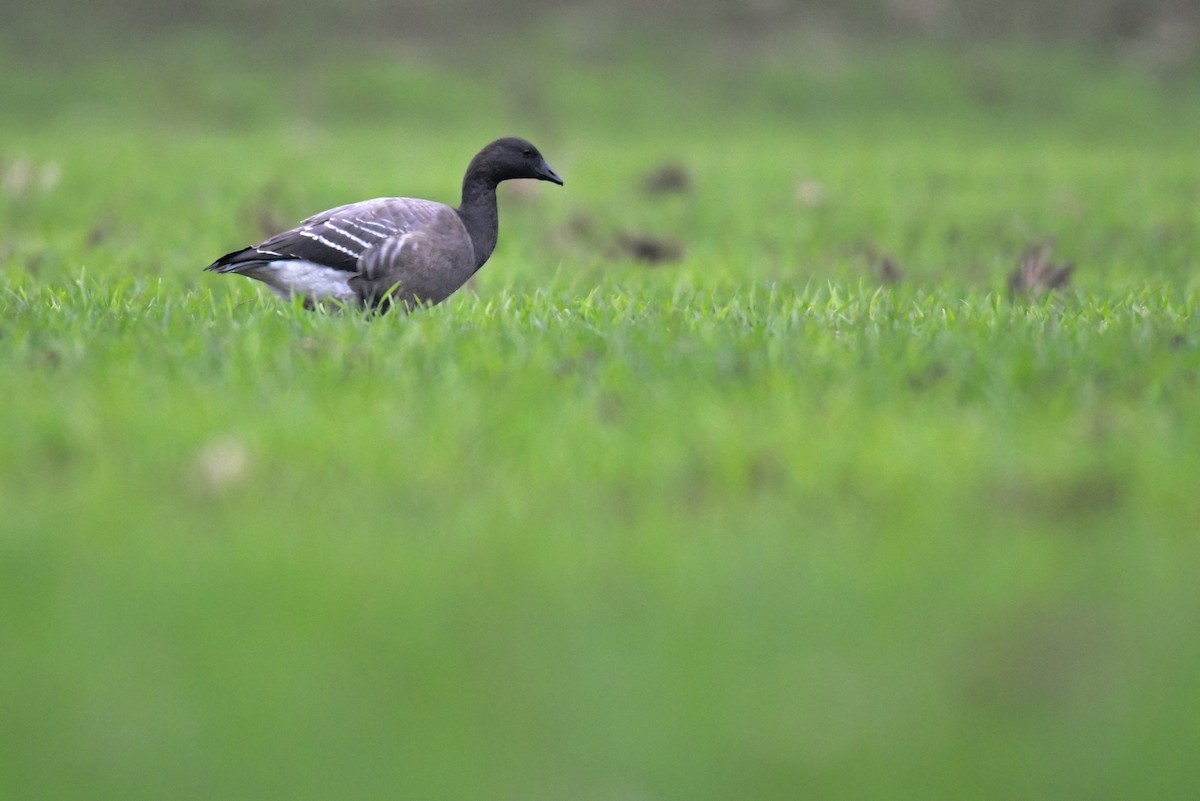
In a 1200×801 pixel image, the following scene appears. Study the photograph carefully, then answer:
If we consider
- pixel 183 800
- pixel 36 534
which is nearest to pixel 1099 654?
pixel 183 800

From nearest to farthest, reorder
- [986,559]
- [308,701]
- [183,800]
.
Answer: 1. [183,800]
2. [308,701]
3. [986,559]

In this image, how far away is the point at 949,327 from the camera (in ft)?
19.3

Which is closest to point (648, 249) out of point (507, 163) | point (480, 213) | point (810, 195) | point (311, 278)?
point (507, 163)

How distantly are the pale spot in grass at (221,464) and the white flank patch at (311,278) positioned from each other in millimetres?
2376

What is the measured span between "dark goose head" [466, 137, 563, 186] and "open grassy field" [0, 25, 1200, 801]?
0.64 metres

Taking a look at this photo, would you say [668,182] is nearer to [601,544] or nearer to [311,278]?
[311,278]

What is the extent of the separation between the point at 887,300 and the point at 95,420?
3.85 m

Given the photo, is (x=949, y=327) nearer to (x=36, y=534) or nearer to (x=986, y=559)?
(x=986, y=559)

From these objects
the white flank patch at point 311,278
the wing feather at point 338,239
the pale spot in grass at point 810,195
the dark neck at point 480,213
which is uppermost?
the pale spot in grass at point 810,195

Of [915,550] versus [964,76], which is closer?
[915,550]

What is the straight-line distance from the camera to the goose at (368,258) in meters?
6.41

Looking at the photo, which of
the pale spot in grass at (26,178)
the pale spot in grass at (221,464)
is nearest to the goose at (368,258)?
the pale spot in grass at (221,464)

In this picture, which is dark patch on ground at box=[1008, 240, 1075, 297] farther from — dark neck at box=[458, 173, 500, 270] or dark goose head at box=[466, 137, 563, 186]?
dark neck at box=[458, 173, 500, 270]

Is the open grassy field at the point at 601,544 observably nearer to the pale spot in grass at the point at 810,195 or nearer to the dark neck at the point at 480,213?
the dark neck at the point at 480,213
